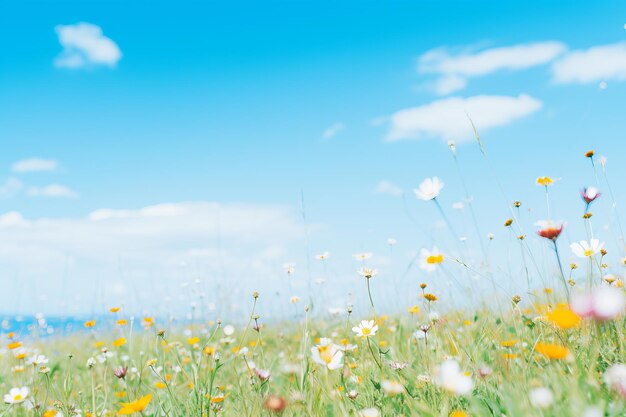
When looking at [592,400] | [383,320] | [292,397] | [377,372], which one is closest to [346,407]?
[292,397]

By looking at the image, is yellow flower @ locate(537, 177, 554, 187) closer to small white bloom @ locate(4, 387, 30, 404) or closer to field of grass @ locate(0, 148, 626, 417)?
field of grass @ locate(0, 148, 626, 417)

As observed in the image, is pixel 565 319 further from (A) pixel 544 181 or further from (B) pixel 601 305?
(A) pixel 544 181

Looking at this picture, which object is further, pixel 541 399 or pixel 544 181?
pixel 544 181

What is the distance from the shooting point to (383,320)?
4.33 meters

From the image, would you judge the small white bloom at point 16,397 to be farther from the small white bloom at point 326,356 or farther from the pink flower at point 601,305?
the pink flower at point 601,305

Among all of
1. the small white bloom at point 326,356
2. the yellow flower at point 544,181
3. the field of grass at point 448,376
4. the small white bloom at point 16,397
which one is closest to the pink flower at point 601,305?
the field of grass at point 448,376

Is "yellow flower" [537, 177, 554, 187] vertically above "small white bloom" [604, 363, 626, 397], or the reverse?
"yellow flower" [537, 177, 554, 187]

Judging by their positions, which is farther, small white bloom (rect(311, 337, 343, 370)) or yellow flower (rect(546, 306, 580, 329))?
small white bloom (rect(311, 337, 343, 370))

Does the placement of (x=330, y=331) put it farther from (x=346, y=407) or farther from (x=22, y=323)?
(x=22, y=323)

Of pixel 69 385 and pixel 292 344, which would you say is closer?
pixel 69 385

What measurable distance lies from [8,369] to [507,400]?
3433 mm

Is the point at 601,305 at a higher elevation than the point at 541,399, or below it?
higher

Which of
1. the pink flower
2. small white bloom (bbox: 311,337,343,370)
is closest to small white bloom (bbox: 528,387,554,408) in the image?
the pink flower

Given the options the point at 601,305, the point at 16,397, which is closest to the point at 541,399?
the point at 601,305
